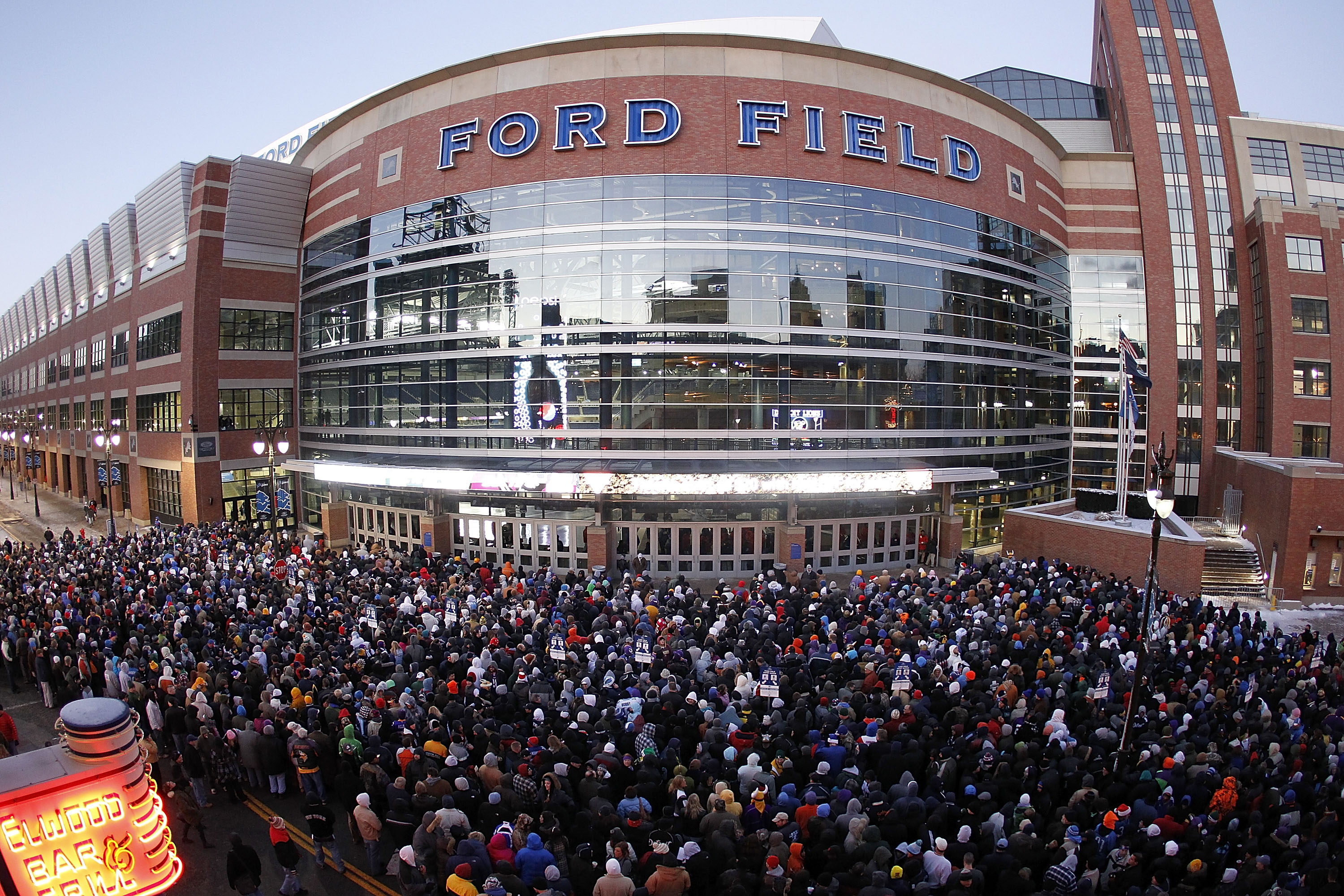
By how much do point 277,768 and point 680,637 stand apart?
876 centimetres

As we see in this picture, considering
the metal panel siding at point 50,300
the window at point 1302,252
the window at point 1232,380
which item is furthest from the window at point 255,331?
the window at point 1302,252

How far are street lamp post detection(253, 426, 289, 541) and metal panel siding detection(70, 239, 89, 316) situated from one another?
33.7 m

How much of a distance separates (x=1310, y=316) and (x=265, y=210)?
63.8 m

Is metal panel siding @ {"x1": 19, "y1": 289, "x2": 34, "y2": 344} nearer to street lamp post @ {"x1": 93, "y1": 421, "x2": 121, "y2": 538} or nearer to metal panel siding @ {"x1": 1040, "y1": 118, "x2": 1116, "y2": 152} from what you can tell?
street lamp post @ {"x1": 93, "y1": 421, "x2": 121, "y2": 538}

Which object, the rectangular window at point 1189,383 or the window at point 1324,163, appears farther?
the window at point 1324,163

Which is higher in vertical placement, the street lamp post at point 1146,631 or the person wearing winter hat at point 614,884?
the street lamp post at point 1146,631

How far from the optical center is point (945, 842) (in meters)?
Result: 8.88

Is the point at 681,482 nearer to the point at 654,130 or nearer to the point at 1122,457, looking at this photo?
the point at 654,130

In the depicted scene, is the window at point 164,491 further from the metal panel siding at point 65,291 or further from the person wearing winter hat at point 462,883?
Answer: the person wearing winter hat at point 462,883

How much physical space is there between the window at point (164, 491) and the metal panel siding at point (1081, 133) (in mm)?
66108

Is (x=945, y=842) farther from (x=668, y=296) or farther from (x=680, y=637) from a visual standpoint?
(x=668, y=296)

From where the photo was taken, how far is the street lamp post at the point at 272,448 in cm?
2936

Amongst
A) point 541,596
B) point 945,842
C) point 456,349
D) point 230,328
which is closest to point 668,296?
point 456,349

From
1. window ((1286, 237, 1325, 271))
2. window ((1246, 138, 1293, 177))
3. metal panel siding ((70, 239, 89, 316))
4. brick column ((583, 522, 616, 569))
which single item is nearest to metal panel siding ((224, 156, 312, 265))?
brick column ((583, 522, 616, 569))
